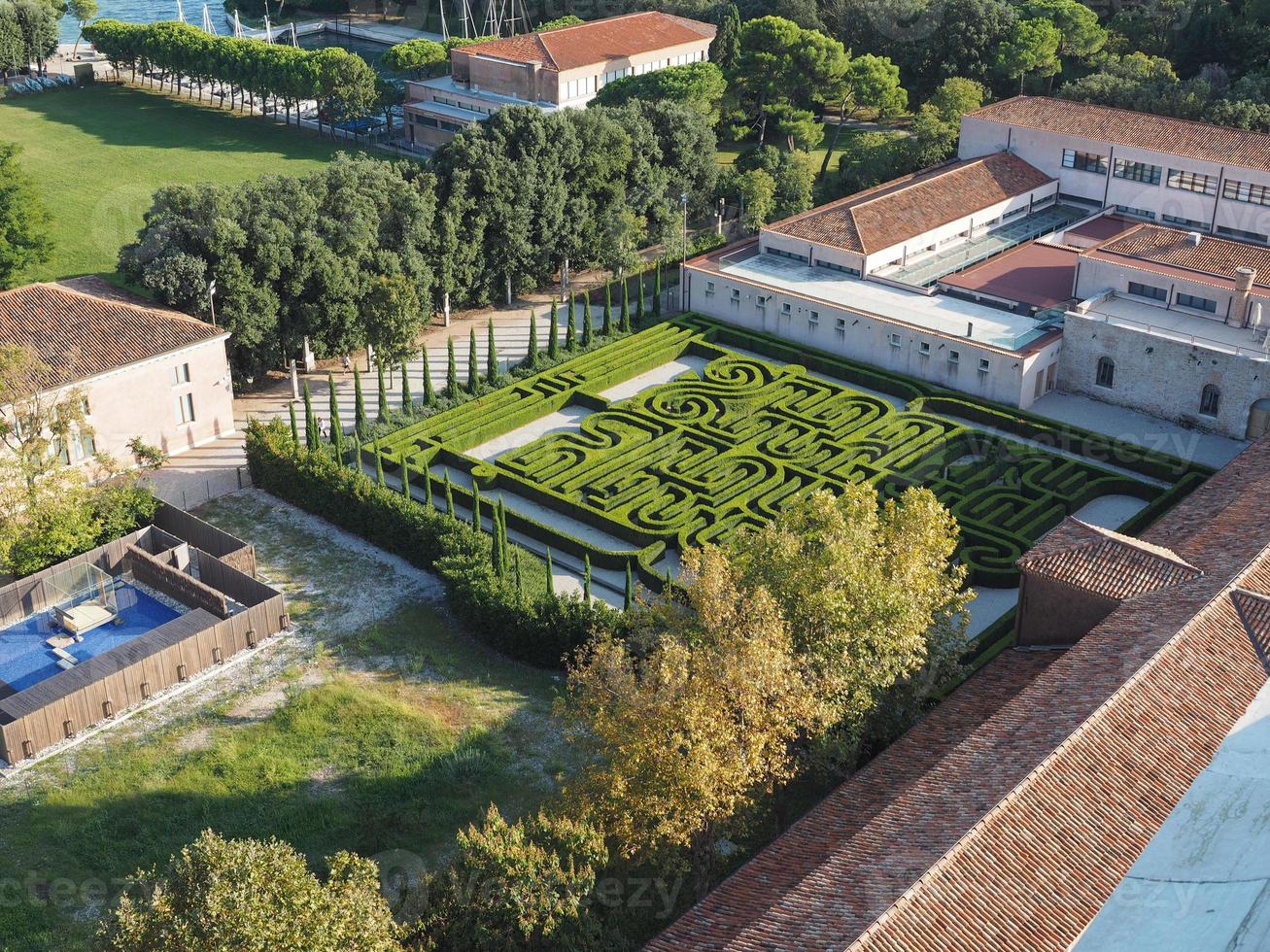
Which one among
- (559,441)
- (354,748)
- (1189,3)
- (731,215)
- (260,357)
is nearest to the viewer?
(354,748)

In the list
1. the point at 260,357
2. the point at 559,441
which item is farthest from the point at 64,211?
the point at 559,441

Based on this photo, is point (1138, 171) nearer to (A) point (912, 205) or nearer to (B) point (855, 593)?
(A) point (912, 205)

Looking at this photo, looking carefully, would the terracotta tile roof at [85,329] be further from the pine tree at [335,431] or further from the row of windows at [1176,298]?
the row of windows at [1176,298]

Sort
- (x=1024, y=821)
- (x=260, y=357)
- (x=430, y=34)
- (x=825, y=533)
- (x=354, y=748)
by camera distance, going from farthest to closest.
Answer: (x=430, y=34)
(x=260, y=357)
(x=354, y=748)
(x=825, y=533)
(x=1024, y=821)

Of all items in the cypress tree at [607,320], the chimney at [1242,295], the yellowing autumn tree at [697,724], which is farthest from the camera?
the cypress tree at [607,320]

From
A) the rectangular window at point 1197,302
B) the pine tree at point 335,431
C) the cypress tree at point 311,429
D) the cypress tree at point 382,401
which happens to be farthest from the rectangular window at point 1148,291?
the cypress tree at point 311,429

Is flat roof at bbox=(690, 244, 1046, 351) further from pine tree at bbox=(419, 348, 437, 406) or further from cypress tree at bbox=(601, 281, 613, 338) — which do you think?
pine tree at bbox=(419, 348, 437, 406)

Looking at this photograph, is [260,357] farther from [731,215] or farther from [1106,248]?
[1106,248]

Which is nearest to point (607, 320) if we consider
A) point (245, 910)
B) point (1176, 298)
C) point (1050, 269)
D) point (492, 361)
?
point (492, 361)
